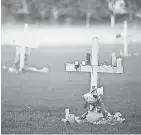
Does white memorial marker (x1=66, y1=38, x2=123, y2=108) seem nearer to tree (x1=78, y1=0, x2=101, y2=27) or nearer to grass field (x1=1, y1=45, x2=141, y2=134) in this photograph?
grass field (x1=1, y1=45, x2=141, y2=134)

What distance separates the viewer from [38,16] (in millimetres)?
2500

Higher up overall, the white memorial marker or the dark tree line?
the dark tree line

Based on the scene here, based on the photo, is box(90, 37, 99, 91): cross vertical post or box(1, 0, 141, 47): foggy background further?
box(1, 0, 141, 47): foggy background

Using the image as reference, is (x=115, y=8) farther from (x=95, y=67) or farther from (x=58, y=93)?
(x=58, y=93)

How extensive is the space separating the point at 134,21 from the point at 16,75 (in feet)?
2.35

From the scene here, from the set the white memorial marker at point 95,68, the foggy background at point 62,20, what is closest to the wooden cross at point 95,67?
the white memorial marker at point 95,68

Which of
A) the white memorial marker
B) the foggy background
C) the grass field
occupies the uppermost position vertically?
the foggy background

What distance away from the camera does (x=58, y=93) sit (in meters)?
2.48

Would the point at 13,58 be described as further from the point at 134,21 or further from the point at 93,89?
the point at 134,21

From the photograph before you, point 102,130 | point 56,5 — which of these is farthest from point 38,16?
point 102,130

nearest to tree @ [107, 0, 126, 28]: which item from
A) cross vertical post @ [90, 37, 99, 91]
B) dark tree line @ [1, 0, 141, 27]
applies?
dark tree line @ [1, 0, 141, 27]

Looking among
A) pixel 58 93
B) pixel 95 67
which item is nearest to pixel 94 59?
pixel 95 67

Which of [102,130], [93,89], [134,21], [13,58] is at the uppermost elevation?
[134,21]

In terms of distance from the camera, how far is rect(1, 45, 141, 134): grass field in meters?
2.39
